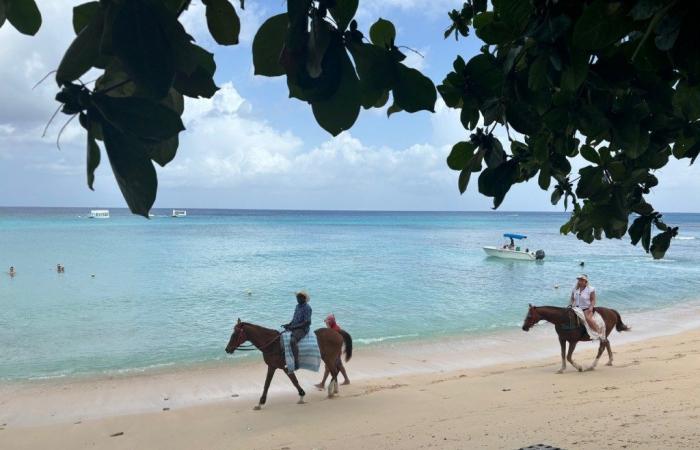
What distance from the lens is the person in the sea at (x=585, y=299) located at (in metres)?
9.45

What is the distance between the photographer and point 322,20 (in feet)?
2.35

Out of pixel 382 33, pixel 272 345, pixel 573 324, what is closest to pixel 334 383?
pixel 272 345

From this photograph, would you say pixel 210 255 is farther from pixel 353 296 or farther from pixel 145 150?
pixel 145 150

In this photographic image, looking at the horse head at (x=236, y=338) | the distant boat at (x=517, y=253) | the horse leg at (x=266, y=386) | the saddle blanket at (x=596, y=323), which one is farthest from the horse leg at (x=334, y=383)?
the distant boat at (x=517, y=253)

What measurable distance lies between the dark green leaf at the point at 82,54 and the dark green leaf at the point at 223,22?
0.20 m

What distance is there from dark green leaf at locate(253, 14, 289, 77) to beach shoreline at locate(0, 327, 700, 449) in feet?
19.0

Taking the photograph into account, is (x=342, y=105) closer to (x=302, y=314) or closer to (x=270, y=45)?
(x=270, y=45)

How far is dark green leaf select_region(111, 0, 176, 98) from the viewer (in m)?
0.57

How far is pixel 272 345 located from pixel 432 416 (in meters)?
2.41

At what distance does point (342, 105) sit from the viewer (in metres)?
0.79

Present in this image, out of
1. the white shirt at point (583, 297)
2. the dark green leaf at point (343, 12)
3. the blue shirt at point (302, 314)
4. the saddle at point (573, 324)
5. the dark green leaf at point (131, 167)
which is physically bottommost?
the saddle at point (573, 324)

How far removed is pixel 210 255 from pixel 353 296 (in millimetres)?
17821

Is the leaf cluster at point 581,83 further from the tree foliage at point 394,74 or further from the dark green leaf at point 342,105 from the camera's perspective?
the dark green leaf at point 342,105

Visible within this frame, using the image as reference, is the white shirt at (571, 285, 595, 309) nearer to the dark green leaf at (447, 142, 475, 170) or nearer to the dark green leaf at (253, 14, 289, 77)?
the dark green leaf at (447, 142, 475, 170)
